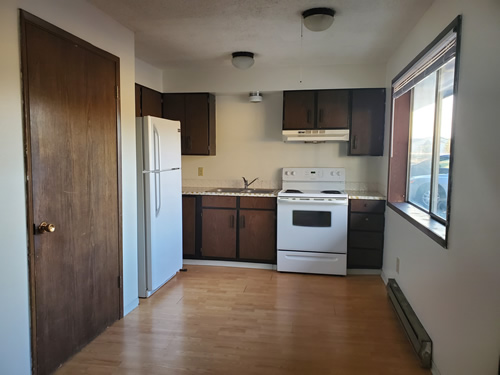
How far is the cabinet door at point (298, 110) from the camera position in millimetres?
4090

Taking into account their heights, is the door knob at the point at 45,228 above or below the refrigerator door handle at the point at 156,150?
below

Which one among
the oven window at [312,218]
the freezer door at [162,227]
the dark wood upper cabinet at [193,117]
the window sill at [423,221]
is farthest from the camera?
the dark wood upper cabinet at [193,117]

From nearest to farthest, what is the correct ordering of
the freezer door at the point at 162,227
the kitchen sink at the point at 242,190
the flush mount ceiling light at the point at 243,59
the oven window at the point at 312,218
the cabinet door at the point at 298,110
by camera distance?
1. the freezer door at the point at 162,227
2. the flush mount ceiling light at the point at 243,59
3. the oven window at the point at 312,218
4. the cabinet door at the point at 298,110
5. the kitchen sink at the point at 242,190

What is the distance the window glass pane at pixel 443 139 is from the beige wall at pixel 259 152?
1.69m

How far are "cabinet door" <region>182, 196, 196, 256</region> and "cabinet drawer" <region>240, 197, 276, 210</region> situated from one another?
0.59m

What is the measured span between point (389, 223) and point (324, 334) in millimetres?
1487

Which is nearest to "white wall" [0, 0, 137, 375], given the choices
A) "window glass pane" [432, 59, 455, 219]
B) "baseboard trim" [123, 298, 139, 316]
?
"baseboard trim" [123, 298, 139, 316]

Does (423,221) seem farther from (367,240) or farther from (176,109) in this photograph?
(176,109)

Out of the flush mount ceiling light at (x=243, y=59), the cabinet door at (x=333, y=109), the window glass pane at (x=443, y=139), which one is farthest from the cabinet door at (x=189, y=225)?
the window glass pane at (x=443, y=139)

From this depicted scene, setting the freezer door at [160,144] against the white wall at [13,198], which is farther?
the freezer door at [160,144]

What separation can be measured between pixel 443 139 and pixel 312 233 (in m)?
1.71

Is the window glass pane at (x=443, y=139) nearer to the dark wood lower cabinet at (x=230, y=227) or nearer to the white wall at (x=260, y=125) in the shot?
the white wall at (x=260, y=125)

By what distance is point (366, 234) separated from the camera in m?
3.85

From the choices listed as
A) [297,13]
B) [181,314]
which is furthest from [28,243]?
[297,13]
